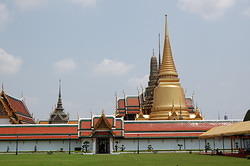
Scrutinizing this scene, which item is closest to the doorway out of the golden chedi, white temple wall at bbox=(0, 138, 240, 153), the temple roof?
white temple wall at bbox=(0, 138, 240, 153)

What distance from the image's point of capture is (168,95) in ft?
176

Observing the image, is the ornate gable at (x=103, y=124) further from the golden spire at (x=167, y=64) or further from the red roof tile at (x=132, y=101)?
the red roof tile at (x=132, y=101)

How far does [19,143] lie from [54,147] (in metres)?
4.29

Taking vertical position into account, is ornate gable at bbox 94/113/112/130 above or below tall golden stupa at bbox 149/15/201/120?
below

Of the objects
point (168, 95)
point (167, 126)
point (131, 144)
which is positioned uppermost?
point (168, 95)

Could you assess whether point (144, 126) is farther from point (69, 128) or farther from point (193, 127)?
point (69, 128)

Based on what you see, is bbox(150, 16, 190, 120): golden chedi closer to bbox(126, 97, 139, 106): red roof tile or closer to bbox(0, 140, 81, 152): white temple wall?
bbox(126, 97, 139, 106): red roof tile

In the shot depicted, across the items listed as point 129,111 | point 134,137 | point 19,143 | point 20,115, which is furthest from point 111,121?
point 129,111

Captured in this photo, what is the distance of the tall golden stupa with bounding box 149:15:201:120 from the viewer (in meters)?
52.0

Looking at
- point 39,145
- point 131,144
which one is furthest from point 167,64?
point 39,145

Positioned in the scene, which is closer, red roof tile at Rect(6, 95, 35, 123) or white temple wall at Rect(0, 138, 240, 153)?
white temple wall at Rect(0, 138, 240, 153)

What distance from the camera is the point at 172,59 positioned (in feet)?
184

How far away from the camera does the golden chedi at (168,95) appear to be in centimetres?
5200

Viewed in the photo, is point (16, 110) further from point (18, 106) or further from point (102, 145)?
point (102, 145)
